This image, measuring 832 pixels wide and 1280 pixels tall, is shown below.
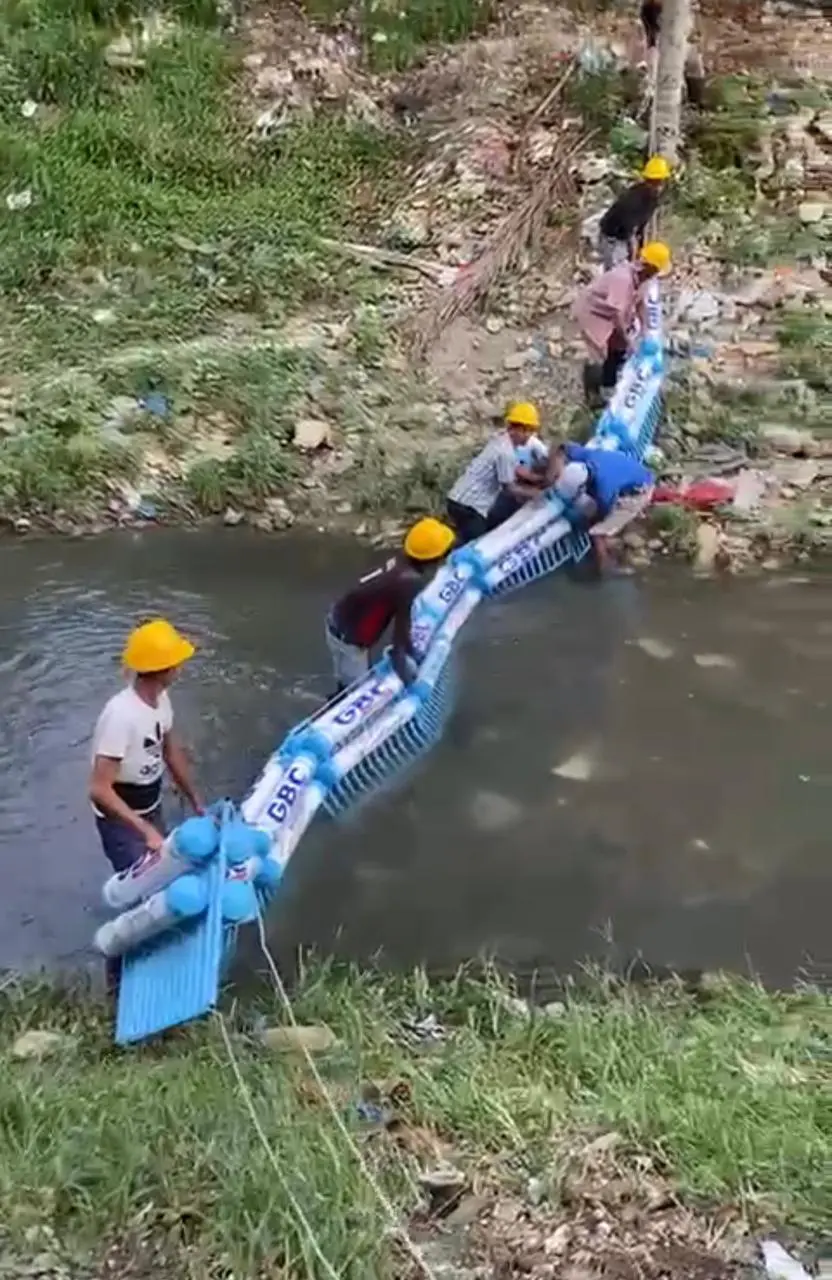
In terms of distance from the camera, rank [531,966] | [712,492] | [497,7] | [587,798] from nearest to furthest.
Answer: [531,966] → [587,798] → [712,492] → [497,7]

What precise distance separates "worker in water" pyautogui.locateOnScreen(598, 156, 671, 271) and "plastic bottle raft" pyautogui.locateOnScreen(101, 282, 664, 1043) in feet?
4.97

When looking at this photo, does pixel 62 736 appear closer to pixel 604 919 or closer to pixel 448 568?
pixel 448 568

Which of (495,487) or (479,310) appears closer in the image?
(495,487)

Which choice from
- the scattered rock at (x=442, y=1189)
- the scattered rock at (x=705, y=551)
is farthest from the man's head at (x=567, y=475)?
the scattered rock at (x=442, y=1189)

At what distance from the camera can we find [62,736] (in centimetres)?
704

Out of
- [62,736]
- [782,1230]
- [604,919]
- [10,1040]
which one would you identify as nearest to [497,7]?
[62,736]

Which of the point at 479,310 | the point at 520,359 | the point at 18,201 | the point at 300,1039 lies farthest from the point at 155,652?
the point at 18,201

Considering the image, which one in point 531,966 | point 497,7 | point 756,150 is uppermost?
point 497,7

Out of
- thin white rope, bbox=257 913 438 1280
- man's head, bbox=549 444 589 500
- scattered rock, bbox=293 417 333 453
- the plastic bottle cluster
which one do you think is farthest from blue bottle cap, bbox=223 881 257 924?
scattered rock, bbox=293 417 333 453

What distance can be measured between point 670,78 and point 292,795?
7.22m

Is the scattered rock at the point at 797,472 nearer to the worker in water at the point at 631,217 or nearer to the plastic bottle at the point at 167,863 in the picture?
the worker in water at the point at 631,217

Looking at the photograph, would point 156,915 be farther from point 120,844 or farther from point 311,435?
point 311,435

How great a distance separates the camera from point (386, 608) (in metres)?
6.53

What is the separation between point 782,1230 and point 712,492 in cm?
582
